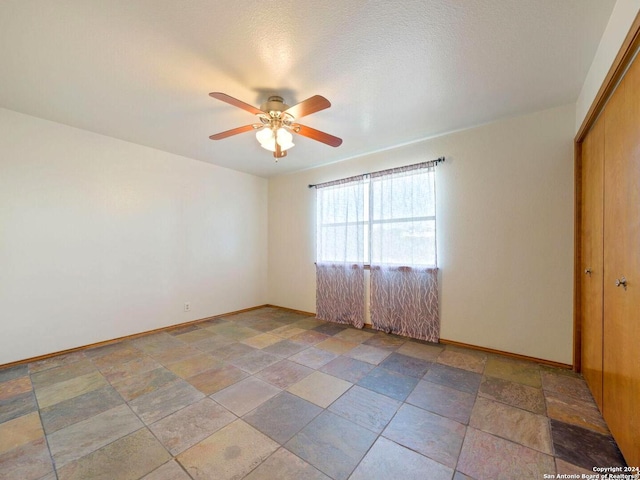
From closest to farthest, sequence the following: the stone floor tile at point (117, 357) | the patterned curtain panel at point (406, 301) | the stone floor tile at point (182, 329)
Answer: the stone floor tile at point (117, 357) → the patterned curtain panel at point (406, 301) → the stone floor tile at point (182, 329)

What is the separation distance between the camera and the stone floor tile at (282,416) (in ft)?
5.22

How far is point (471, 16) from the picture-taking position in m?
1.45

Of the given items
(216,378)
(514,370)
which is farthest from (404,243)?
(216,378)

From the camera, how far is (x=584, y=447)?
143 cm

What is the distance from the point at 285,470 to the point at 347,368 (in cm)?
119

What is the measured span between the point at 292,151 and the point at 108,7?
2233 millimetres

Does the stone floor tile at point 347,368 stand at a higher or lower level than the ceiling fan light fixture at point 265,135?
lower

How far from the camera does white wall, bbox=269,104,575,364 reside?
7.80 ft

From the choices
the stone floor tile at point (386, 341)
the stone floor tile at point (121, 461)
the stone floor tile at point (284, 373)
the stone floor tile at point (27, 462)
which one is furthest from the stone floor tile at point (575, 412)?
the stone floor tile at point (27, 462)

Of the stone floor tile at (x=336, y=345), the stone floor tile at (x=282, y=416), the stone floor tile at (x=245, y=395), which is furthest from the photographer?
the stone floor tile at (x=336, y=345)

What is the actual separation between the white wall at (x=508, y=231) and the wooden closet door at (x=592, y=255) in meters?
0.19

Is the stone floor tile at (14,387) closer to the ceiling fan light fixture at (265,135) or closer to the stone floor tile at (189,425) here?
the stone floor tile at (189,425)

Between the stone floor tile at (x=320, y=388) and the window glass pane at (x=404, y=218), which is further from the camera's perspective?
the window glass pane at (x=404, y=218)

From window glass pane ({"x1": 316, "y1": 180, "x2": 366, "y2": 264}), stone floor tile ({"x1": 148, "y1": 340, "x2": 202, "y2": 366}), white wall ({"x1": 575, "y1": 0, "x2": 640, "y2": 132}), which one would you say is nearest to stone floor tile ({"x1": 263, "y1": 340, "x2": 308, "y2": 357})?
stone floor tile ({"x1": 148, "y1": 340, "x2": 202, "y2": 366})
